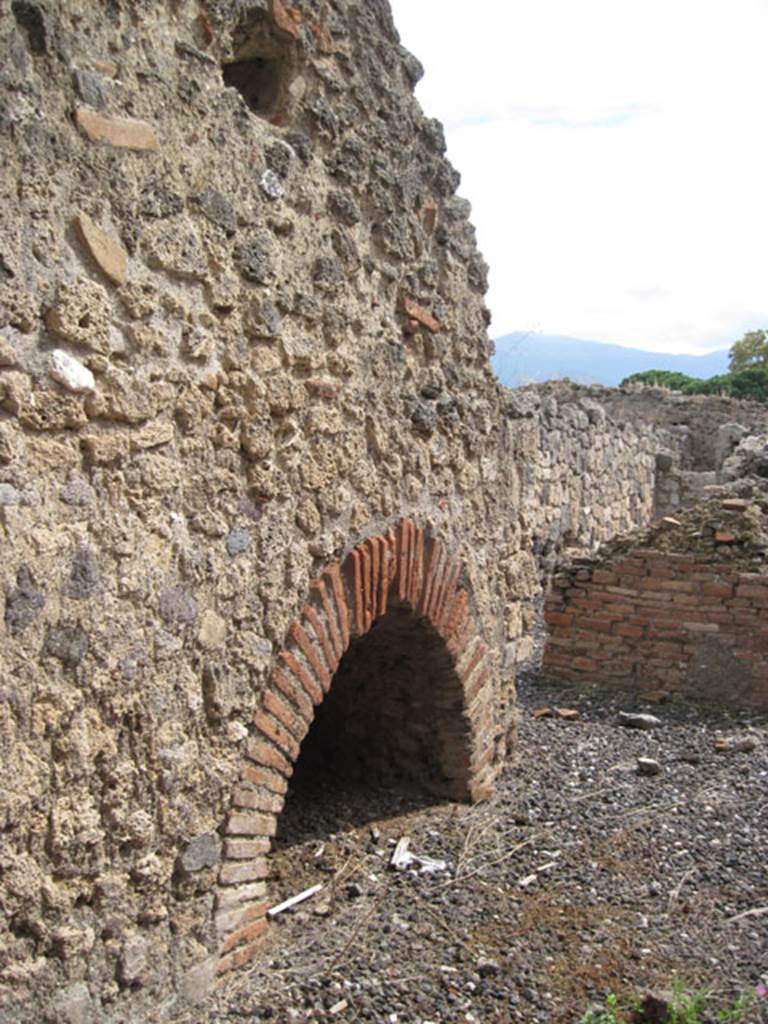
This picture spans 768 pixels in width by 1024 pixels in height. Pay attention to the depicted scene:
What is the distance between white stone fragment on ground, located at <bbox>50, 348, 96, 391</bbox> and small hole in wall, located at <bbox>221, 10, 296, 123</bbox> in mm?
1426

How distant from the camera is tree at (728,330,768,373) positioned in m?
31.4

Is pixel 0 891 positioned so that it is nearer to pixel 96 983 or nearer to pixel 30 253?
pixel 96 983

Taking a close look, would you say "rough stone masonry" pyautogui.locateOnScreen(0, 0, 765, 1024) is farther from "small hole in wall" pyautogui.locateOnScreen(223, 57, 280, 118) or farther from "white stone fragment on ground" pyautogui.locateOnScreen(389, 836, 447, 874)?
"white stone fragment on ground" pyautogui.locateOnScreen(389, 836, 447, 874)

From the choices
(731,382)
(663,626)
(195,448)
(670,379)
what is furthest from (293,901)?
(670,379)

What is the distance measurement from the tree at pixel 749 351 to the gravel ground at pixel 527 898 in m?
27.9

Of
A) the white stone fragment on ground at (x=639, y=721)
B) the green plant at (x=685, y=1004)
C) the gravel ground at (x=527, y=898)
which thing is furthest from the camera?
the white stone fragment on ground at (x=639, y=721)

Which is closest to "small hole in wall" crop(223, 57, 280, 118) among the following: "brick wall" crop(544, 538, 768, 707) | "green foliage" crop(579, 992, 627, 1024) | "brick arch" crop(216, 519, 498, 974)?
"brick arch" crop(216, 519, 498, 974)

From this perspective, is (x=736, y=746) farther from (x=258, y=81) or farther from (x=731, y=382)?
(x=731, y=382)

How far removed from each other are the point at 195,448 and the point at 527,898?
2.12 m

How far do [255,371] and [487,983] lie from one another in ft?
6.83

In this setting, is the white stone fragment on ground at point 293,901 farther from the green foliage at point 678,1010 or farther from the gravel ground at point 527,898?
the green foliage at point 678,1010

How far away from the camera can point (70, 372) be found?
8.93ft

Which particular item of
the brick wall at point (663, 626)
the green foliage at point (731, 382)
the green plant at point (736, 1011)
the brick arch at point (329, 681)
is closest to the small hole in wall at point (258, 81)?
the brick arch at point (329, 681)

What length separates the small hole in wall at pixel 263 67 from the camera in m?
3.65
